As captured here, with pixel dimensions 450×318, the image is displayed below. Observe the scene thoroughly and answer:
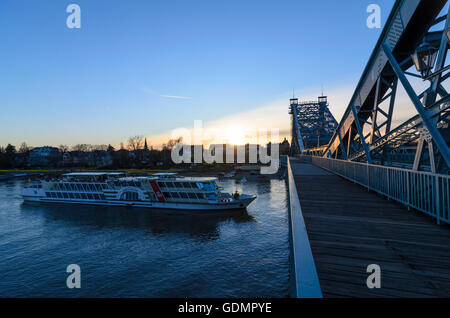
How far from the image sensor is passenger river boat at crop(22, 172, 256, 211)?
29.6 meters

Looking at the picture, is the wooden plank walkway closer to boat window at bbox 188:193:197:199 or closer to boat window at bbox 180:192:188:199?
boat window at bbox 188:193:197:199

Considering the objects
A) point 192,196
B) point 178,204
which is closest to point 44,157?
point 178,204

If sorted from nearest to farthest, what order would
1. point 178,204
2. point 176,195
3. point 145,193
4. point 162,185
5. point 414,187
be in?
point 414,187 < point 178,204 < point 176,195 < point 162,185 < point 145,193

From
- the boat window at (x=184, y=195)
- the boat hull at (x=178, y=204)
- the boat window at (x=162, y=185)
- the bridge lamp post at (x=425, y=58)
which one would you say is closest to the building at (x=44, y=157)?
the boat hull at (x=178, y=204)

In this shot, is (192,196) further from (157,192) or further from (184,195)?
(157,192)

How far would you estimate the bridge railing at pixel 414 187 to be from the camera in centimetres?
579

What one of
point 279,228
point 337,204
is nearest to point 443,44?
point 337,204

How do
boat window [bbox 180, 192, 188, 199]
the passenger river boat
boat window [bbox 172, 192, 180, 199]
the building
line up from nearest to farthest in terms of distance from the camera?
the passenger river boat, boat window [bbox 180, 192, 188, 199], boat window [bbox 172, 192, 180, 199], the building

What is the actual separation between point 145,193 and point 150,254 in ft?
55.6

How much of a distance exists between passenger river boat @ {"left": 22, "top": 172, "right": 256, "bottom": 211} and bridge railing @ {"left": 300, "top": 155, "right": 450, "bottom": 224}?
19.8 m

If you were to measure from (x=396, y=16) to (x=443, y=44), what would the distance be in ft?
10.4

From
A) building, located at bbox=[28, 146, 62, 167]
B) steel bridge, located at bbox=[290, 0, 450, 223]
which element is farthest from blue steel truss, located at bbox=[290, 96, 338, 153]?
building, located at bbox=[28, 146, 62, 167]

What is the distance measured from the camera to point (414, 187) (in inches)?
278
